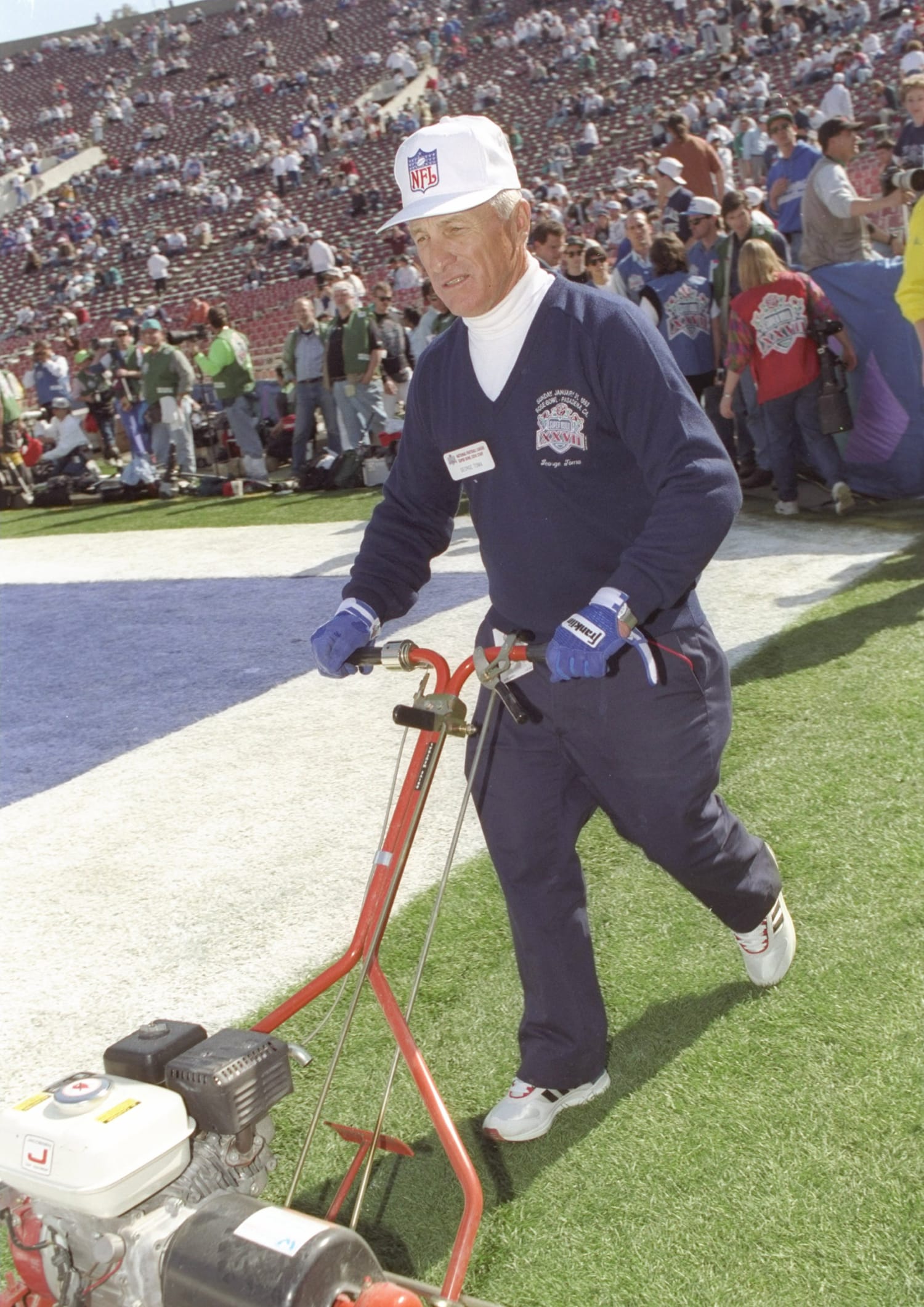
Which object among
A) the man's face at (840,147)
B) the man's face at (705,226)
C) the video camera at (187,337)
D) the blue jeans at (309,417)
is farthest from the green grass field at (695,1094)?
the video camera at (187,337)

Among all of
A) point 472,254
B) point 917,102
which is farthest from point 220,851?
point 917,102

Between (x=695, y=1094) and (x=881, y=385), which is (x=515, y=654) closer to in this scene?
(x=695, y=1094)

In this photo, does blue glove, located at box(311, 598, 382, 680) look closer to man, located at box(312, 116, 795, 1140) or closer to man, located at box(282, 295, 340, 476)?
man, located at box(312, 116, 795, 1140)

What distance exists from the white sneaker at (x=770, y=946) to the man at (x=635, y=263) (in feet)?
25.2

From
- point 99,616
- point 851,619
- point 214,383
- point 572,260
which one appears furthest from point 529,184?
point 851,619

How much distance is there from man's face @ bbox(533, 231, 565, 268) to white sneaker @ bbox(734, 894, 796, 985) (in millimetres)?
6415

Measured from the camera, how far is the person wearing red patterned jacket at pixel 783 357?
8203 millimetres

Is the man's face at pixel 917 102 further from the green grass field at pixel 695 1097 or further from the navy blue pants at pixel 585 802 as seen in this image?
the navy blue pants at pixel 585 802

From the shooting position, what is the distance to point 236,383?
567 inches

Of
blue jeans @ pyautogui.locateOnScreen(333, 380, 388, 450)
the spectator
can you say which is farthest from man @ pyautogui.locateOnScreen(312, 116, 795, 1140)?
blue jeans @ pyautogui.locateOnScreen(333, 380, 388, 450)

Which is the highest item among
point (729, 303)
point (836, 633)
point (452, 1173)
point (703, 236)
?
point (703, 236)

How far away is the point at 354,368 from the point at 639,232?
11.9ft

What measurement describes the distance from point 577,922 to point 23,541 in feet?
38.0

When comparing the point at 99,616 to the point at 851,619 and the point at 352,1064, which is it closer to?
the point at 851,619
